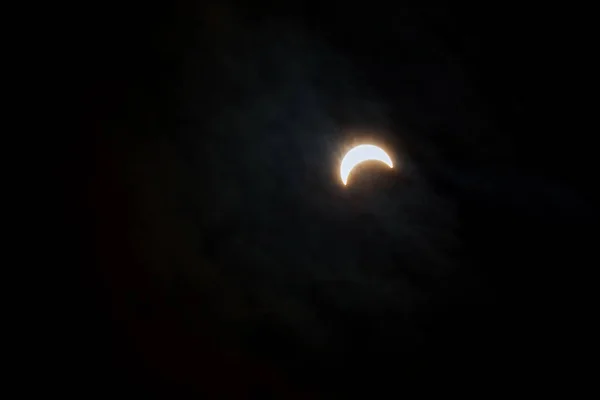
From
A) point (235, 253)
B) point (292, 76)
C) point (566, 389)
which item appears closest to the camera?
point (292, 76)

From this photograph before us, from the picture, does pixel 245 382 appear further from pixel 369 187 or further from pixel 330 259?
pixel 369 187

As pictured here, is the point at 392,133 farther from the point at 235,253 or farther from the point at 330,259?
the point at 235,253

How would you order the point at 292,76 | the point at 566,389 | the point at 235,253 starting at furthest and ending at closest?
the point at 566,389
the point at 235,253
the point at 292,76

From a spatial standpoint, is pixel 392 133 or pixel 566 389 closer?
pixel 392 133

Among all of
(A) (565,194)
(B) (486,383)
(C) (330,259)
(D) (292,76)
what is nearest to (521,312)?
(B) (486,383)

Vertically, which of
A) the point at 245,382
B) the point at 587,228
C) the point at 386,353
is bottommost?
the point at 245,382

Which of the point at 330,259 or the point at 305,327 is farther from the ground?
the point at 330,259

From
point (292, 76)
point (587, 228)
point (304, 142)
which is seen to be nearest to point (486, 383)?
point (587, 228)
